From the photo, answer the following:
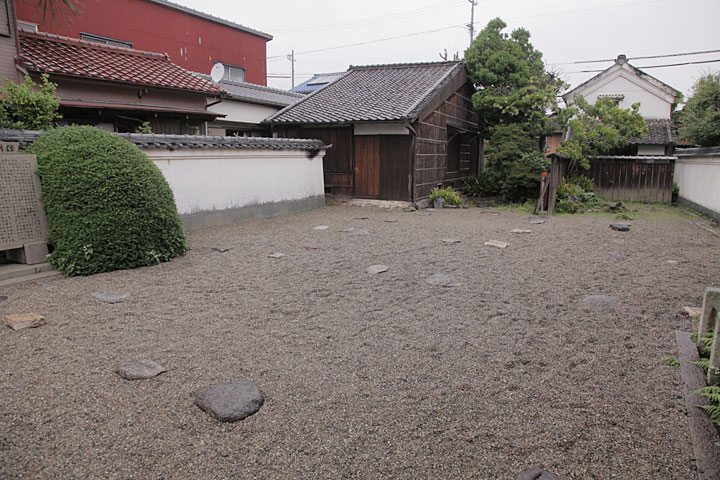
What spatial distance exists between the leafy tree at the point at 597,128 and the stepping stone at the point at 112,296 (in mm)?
15375

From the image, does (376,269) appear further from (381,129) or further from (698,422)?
(381,129)

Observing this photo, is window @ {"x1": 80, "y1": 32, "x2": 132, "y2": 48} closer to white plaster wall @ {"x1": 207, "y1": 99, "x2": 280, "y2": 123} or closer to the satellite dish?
the satellite dish

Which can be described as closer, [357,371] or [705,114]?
[357,371]

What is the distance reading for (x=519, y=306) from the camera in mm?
5059

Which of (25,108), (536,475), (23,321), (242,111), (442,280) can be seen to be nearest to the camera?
(536,475)

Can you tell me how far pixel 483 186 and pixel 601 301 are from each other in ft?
40.6

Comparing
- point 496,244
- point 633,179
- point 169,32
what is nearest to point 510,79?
point 633,179

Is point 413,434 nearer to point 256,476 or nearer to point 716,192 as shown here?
point 256,476

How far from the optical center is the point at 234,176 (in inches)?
427

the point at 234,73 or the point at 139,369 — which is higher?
the point at 234,73

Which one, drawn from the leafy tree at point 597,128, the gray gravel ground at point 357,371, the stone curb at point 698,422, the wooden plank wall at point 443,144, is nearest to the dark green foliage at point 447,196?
the wooden plank wall at point 443,144

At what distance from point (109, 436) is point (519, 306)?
416cm

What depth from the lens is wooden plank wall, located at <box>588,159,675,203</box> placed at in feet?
54.1

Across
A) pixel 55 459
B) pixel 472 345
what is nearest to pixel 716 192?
pixel 472 345
